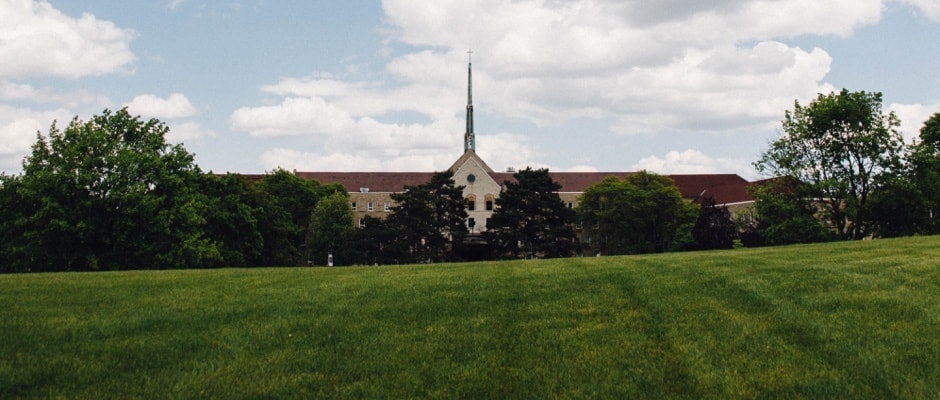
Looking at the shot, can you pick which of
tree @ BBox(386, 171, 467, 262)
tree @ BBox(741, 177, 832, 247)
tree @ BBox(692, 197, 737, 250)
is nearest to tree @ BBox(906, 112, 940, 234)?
tree @ BBox(741, 177, 832, 247)

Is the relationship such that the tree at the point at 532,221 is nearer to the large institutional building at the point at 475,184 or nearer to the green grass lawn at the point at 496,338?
the large institutional building at the point at 475,184

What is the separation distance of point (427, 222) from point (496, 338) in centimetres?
6062

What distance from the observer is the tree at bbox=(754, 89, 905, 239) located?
47531 millimetres

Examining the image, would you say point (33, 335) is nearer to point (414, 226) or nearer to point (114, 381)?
point (114, 381)

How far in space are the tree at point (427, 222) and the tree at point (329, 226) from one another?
488 inches

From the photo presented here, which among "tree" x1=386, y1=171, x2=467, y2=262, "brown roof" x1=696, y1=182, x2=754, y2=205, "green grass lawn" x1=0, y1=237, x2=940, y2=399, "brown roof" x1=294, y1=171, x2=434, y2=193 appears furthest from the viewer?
"brown roof" x1=294, y1=171, x2=434, y2=193

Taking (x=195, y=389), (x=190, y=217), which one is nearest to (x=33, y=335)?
(x=195, y=389)

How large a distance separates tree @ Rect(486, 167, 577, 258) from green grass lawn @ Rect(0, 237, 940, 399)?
→ 56.3 meters

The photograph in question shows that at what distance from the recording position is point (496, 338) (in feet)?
33.8

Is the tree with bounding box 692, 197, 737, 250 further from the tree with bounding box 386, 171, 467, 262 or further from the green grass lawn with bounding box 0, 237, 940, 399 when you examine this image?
the green grass lawn with bounding box 0, 237, 940, 399

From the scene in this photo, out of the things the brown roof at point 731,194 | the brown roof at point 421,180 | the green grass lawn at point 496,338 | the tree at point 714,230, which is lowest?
the green grass lawn at point 496,338

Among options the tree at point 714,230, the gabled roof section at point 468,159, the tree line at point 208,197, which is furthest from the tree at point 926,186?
the gabled roof section at point 468,159

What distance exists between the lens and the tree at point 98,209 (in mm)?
41875

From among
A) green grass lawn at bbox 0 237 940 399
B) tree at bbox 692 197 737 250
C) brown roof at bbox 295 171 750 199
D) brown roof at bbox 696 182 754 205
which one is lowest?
green grass lawn at bbox 0 237 940 399
